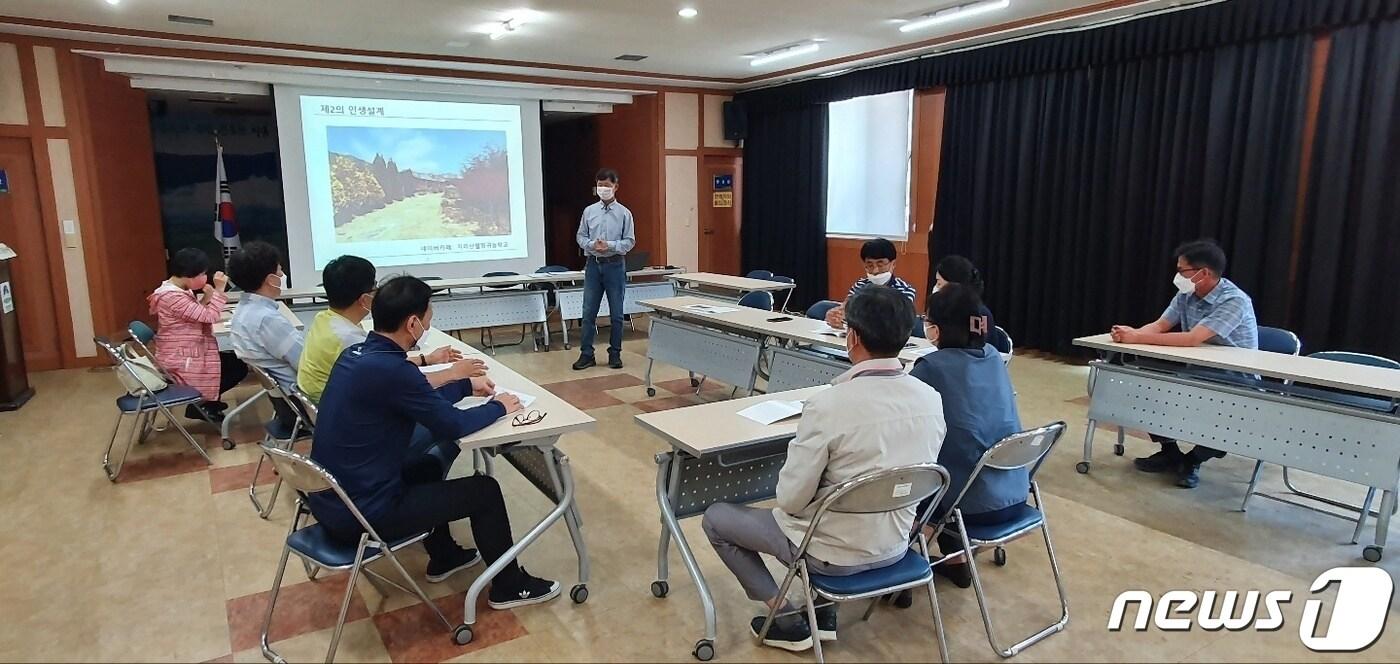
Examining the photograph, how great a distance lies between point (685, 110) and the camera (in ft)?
31.4

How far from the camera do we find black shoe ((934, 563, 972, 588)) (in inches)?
110

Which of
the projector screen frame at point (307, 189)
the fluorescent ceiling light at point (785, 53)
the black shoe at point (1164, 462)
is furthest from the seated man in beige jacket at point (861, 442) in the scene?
the projector screen frame at point (307, 189)

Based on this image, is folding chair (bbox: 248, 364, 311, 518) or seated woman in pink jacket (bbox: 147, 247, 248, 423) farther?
seated woman in pink jacket (bbox: 147, 247, 248, 423)

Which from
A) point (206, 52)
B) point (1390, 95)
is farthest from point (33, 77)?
point (1390, 95)

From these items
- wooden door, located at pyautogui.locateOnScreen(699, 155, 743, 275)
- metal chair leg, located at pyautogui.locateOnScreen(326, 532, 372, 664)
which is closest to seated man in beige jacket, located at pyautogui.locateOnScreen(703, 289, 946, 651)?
metal chair leg, located at pyautogui.locateOnScreen(326, 532, 372, 664)

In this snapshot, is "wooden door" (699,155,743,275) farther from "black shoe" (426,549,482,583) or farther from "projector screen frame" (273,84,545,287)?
"black shoe" (426,549,482,583)

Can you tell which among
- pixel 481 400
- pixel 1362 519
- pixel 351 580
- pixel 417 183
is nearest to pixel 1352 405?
pixel 1362 519

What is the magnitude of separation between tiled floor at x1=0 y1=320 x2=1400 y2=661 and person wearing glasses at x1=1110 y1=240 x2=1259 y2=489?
0.74 ft

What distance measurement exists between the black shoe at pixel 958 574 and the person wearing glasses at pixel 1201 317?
65.5 inches

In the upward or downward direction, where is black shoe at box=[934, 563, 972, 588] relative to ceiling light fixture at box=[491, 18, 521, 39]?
downward

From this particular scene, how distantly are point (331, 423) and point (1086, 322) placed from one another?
19.8ft

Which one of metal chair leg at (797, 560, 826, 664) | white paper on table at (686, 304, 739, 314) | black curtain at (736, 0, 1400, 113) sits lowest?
metal chair leg at (797, 560, 826, 664)

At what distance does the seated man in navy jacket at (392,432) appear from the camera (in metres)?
2.24

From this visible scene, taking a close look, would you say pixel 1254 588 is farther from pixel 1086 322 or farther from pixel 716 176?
pixel 716 176
